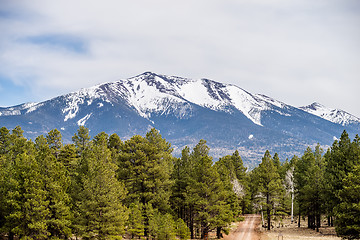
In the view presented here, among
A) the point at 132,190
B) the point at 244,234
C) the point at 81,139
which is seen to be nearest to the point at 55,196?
the point at 132,190

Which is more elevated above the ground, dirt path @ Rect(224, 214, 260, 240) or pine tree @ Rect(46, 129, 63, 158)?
pine tree @ Rect(46, 129, 63, 158)

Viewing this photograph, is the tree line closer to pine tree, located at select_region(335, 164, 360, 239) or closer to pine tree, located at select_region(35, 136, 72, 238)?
pine tree, located at select_region(335, 164, 360, 239)

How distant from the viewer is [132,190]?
44.9 meters

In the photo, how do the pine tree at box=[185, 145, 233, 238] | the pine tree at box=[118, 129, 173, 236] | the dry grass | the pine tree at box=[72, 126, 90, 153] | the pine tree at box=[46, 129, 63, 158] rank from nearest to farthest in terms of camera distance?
→ 1. the pine tree at box=[185, 145, 233, 238]
2. the pine tree at box=[118, 129, 173, 236]
3. the dry grass
4. the pine tree at box=[46, 129, 63, 158]
5. the pine tree at box=[72, 126, 90, 153]

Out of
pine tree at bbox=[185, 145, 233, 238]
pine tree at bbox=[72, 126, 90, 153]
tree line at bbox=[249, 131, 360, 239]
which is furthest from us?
pine tree at bbox=[72, 126, 90, 153]

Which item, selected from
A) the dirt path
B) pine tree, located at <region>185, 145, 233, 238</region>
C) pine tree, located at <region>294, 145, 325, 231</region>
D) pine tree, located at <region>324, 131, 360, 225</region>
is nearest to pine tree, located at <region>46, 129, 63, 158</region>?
pine tree, located at <region>185, 145, 233, 238</region>

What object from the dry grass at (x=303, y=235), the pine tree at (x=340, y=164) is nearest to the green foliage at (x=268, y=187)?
the dry grass at (x=303, y=235)

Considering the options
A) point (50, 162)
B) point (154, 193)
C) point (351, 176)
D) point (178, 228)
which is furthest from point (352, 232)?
point (50, 162)

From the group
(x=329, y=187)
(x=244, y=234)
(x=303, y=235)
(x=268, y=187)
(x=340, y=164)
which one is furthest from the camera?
(x=268, y=187)

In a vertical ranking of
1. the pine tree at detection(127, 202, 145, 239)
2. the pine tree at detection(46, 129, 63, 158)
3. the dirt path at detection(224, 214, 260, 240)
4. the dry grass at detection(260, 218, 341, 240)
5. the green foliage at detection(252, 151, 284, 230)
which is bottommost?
the dirt path at detection(224, 214, 260, 240)

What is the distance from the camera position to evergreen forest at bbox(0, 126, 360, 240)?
110ft

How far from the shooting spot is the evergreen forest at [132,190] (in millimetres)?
33469

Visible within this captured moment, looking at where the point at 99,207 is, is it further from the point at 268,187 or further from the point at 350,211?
the point at 268,187

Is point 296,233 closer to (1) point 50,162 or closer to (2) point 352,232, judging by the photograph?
(2) point 352,232
